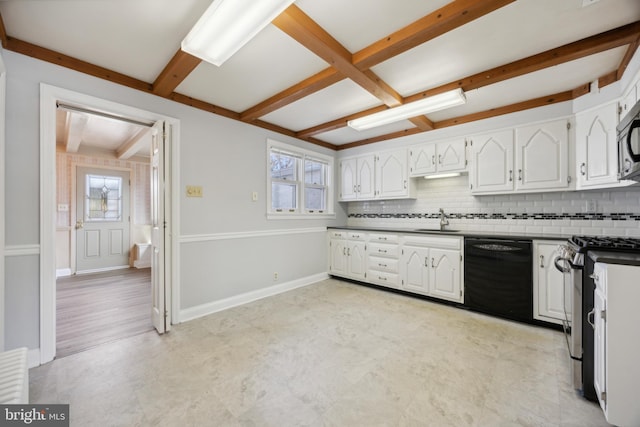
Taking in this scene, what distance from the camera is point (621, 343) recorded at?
1.41 metres

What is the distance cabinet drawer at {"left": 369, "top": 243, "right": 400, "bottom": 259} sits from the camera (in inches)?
151

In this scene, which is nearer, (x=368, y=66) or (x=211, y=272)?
(x=368, y=66)

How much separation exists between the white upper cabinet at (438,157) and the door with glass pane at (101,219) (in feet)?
20.3

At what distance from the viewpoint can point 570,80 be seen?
2.58 meters

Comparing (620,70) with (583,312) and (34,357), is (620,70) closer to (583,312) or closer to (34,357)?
(583,312)

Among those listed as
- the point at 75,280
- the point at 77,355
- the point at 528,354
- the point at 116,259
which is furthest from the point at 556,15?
the point at 116,259

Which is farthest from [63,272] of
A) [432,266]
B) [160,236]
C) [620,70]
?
[620,70]

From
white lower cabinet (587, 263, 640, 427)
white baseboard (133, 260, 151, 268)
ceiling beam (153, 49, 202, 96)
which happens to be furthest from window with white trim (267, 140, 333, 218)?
white baseboard (133, 260, 151, 268)

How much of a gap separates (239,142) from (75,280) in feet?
13.4

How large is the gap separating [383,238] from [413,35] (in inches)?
106

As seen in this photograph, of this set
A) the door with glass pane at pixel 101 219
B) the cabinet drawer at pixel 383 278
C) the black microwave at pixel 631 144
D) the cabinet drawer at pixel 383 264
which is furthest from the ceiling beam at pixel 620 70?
the door with glass pane at pixel 101 219

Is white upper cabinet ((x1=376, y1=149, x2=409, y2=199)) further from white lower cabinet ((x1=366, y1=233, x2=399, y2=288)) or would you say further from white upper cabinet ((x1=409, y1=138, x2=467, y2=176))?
white lower cabinet ((x1=366, y1=233, x2=399, y2=288))

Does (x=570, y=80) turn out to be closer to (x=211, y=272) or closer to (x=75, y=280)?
(x=211, y=272)

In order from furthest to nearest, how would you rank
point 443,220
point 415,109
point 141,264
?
point 141,264 → point 443,220 → point 415,109
